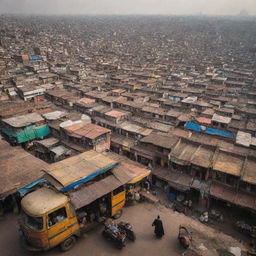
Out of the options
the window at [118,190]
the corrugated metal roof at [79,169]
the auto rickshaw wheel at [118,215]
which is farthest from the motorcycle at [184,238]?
the corrugated metal roof at [79,169]

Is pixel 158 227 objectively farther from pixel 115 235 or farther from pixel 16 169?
pixel 16 169

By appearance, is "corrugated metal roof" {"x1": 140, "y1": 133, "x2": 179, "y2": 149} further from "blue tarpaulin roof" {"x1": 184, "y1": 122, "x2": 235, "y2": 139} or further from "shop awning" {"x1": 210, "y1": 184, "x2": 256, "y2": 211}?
"blue tarpaulin roof" {"x1": 184, "y1": 122, "x2": 235, "y2": 139}

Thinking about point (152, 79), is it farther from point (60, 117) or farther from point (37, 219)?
point (37, 219)

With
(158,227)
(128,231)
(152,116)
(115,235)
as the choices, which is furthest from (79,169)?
(152,116)

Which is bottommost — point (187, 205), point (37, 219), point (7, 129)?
point (187, 205)

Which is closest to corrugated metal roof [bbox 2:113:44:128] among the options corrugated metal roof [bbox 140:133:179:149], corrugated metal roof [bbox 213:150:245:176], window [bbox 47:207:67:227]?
corrugated metal roof [bbox 140:133:179:149]

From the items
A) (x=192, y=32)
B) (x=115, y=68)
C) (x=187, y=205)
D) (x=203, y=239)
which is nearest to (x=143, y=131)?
(x=187, y=205)

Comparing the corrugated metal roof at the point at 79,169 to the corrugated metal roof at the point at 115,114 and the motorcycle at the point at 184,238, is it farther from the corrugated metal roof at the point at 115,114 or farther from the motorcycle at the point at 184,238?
the corrugated metal roof at the point at 115,114

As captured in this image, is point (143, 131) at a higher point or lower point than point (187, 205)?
higher
